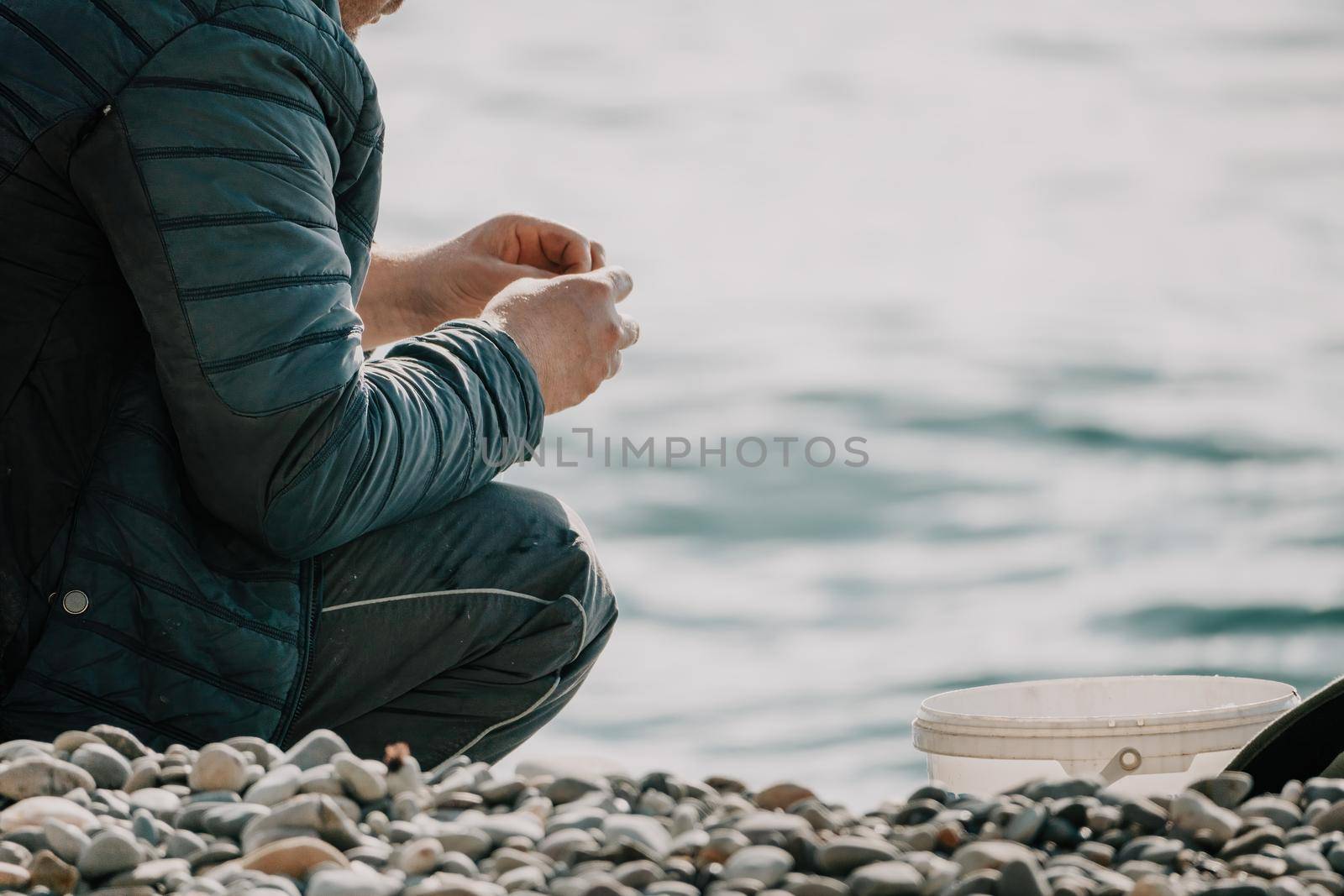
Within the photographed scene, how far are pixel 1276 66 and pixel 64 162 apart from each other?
8.18m

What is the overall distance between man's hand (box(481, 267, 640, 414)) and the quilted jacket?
0.44 ft

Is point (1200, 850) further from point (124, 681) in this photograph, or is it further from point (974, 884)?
point (124, 681)

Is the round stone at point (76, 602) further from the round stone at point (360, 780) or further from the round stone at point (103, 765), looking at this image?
the round stone at point (360, 780)

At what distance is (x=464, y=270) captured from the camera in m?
2.39

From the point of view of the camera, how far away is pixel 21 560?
153 centimetres

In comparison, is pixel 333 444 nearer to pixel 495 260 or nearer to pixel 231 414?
pixel 231 414

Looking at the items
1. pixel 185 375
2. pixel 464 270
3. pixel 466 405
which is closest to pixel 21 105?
pixel 185 375

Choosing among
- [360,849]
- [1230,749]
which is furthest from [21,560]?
[1230,749]

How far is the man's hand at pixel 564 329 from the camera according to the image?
180 centimetres

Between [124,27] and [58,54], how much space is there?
0.21 feet

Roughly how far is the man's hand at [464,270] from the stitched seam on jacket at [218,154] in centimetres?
79

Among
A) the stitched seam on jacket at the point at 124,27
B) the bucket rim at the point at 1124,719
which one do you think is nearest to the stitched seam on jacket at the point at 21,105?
the stitched seam on jacket at the point at 124,27

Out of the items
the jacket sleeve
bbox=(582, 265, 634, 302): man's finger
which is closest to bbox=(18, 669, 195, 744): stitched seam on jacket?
the jacket sleeve

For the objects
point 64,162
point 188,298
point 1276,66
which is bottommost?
point 188,298
